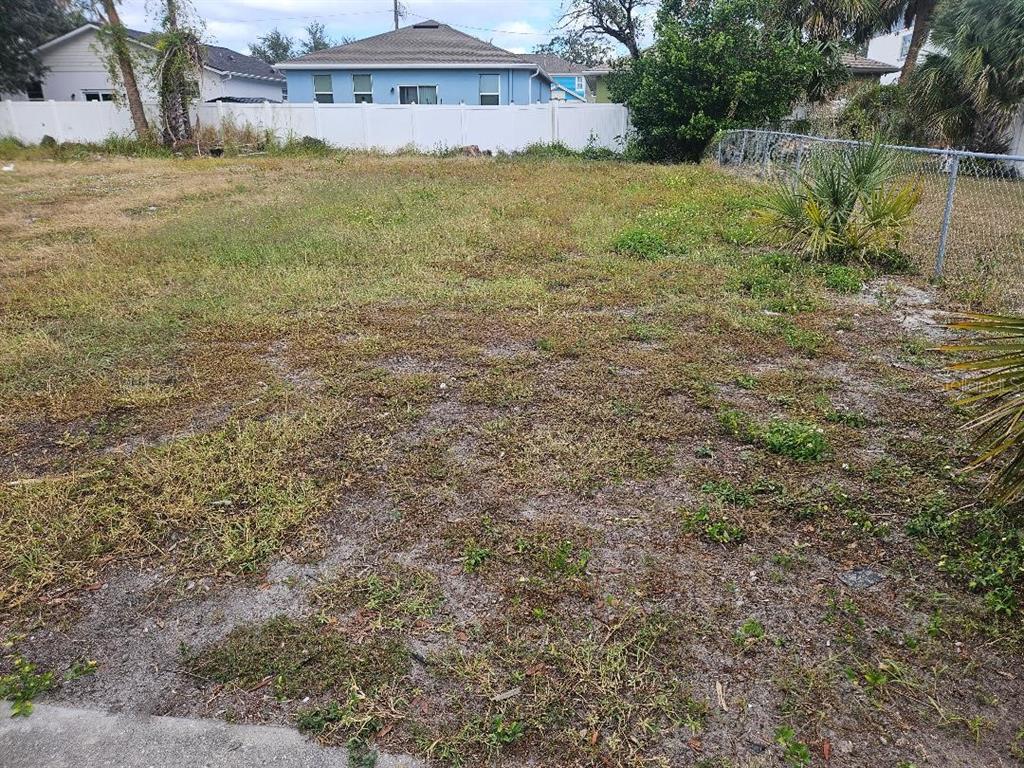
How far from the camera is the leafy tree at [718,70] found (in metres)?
14.5

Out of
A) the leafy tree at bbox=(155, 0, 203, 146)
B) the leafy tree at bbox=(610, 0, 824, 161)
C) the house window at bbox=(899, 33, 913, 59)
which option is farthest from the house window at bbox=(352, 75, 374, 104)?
the house window at bbox=(899, 33, 913, 59)

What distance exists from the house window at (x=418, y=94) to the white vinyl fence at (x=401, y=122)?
11.9ft

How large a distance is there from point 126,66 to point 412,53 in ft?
26.6

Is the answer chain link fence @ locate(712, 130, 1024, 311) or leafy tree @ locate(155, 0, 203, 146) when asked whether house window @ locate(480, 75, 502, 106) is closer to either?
leafy tree @ locate(155, 0, 203, 146)

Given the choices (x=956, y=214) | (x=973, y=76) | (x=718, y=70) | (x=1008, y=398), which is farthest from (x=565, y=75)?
(x=1008, y=398)

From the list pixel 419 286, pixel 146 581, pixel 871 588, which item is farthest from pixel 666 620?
pixel 419 286

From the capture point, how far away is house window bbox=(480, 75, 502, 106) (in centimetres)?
2258

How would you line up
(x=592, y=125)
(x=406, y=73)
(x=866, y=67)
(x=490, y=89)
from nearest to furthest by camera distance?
(x=592, y=125), (x=406, y=73), (x=490, y=89), (x=866, y=67)

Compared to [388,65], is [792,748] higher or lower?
lower

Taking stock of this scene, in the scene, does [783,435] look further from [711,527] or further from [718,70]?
[718,70]

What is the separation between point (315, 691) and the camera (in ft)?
7.08

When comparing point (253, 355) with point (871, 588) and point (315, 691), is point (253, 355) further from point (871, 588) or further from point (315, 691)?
point (871, 588)

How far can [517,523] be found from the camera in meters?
2.96

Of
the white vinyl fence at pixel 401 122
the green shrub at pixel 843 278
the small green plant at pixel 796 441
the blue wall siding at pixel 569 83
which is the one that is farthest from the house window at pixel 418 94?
the small green plant at pixel 796 441
